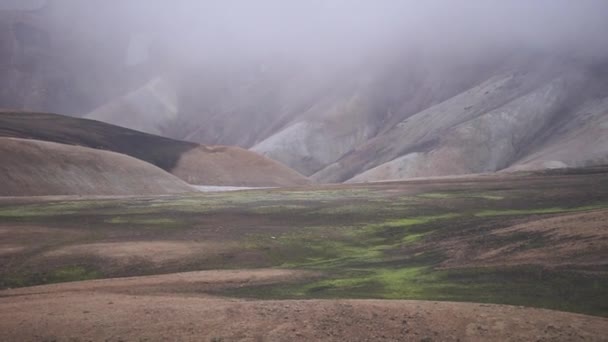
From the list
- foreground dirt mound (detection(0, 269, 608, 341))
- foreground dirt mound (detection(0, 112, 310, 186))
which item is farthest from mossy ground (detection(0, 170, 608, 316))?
foreground dirt mound (detection(0, 112, 310, 186))

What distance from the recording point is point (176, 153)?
148250mm

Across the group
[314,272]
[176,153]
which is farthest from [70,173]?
[314,272]

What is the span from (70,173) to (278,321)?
82922mm

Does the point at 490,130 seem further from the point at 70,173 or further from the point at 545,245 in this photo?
the point at 545,245

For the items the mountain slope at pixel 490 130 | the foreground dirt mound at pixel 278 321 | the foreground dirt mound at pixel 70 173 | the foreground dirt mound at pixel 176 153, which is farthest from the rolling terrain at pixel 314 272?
the mountain slope at pixel 490 130

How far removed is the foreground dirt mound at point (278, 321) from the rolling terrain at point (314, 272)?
7cm

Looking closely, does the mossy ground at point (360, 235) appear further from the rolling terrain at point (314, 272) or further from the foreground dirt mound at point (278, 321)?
the foreground dirt mound at point (278, 321)

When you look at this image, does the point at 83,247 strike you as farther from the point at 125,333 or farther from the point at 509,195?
the point at 509,195

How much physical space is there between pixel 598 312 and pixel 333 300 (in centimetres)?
943

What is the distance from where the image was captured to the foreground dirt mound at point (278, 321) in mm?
20406

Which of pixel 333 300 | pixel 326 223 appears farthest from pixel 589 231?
pixel 326 223

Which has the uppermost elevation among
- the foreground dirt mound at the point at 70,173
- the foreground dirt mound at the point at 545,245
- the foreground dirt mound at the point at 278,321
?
the foreground dirt mound at the point at 70,173

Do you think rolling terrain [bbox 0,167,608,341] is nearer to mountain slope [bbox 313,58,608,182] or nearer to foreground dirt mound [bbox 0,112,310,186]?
foreground dirt mound [bbox 0,112,310,186]

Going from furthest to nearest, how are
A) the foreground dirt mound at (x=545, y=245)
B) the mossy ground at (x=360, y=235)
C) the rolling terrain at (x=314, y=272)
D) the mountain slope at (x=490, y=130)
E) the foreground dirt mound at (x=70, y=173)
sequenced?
the mountain slope at (x=490, y=130), the foreground dirt mound at (x=70, y=173), the foreground dirt mound at (x=545, y=245), the mossy ground at (x=360, y=235), the rolling terrain at (x=314, y=272)
